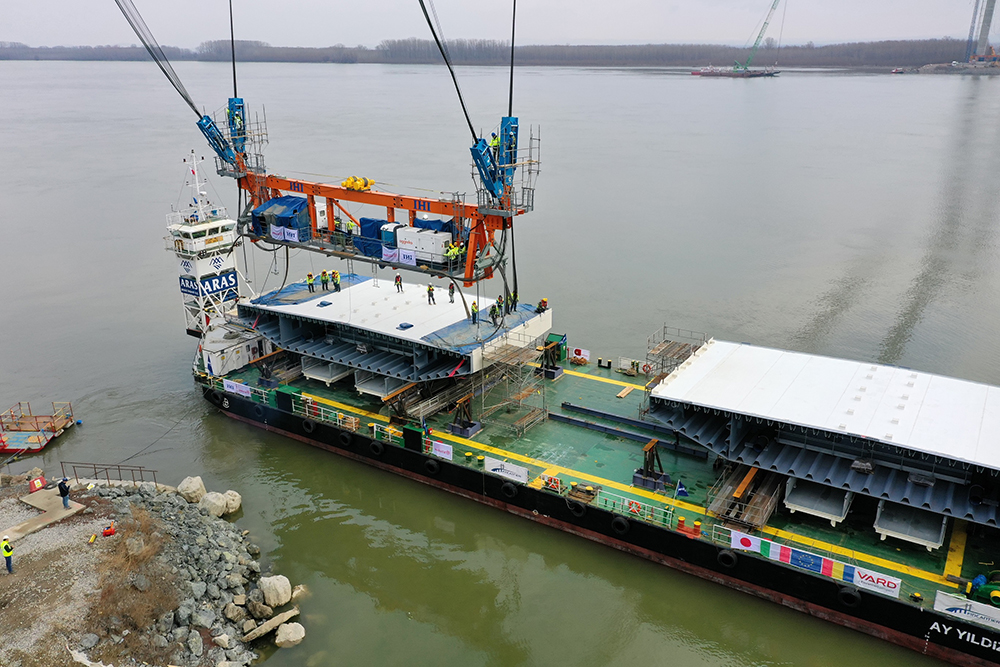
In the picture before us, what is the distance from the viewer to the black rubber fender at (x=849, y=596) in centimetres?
1666

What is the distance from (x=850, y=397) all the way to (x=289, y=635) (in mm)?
15633

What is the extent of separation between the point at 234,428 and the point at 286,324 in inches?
176

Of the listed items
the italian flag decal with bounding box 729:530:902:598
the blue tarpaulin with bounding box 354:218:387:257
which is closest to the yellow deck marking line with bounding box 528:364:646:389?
the blue tarpaulin with bounding box 354:218:387:257

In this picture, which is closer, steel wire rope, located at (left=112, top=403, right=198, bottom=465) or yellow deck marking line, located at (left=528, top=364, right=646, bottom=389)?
steel wire rope, located at (left=112, top=403, right=198, bottom=465)

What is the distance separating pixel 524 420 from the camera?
2420cm

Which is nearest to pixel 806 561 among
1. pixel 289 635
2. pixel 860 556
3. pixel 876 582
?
pixel 876 582

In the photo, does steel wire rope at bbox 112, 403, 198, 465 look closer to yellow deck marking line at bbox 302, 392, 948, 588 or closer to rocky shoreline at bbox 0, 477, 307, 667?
rocky shoreline at bbox 0, 477, 307, 667

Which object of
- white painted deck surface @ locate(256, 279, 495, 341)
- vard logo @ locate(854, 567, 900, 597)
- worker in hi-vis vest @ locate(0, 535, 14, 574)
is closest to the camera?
vard logo @ locate(854, 567, 900, 597)

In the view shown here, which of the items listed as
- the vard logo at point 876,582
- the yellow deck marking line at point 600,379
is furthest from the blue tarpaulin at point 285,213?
the vard logo at point 876,582

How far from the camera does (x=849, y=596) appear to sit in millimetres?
16750

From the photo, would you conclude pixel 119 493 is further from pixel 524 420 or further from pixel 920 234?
pixel 920 234

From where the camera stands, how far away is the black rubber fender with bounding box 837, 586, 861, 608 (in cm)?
1666

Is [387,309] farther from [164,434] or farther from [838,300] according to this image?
[838,300]

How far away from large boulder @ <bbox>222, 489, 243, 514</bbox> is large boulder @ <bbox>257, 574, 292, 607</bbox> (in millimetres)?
4587
